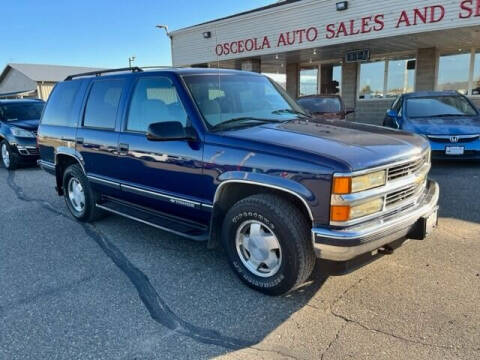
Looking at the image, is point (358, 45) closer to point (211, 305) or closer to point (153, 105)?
point (153, 105)

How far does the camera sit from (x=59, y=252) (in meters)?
4.38

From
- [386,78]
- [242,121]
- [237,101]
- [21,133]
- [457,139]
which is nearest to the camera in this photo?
[242,121]

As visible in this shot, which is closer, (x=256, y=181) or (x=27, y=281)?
(x=256, y=181)

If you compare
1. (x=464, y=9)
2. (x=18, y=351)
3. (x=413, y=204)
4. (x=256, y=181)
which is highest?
(x=464, y=9)

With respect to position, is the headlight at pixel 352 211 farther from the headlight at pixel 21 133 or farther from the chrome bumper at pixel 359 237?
→ the headlight at pixel 21 133

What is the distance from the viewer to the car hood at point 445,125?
7.74 metres

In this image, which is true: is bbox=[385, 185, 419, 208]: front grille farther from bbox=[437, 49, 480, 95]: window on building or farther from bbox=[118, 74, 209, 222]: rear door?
bbox=[437, 49, 480, 95]: window on building

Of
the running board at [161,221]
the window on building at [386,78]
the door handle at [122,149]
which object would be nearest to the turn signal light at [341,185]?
the running board at [161,221]

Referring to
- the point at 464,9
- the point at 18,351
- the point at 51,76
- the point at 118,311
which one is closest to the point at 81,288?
the point at 118,311

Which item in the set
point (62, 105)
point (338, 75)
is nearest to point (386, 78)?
point (338, 75)

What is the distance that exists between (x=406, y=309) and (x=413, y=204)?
847 mm

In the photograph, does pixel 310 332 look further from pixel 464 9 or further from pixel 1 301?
pixel 464 9

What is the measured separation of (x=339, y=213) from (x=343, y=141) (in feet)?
2.22

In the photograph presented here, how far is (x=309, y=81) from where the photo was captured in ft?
62.9
